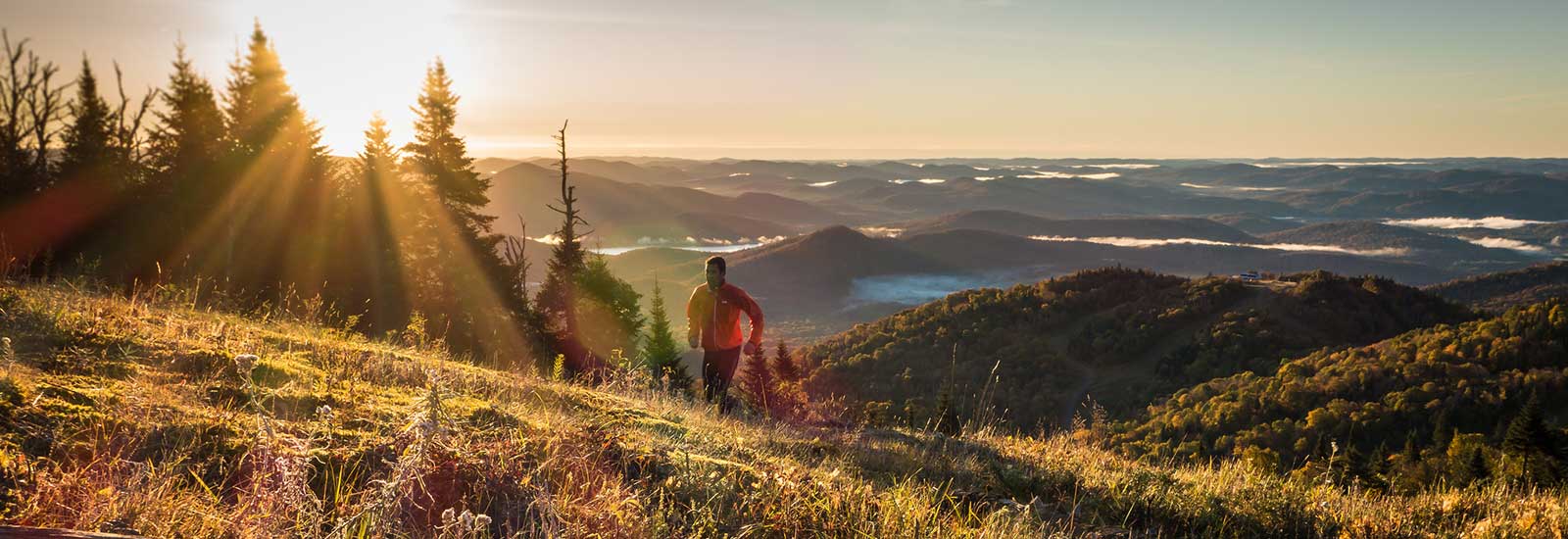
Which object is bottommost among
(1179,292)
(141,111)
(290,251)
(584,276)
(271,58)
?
(1179,292)

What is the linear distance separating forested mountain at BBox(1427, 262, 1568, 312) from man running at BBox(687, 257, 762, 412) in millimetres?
158583

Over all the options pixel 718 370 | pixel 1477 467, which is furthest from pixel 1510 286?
pixel 718 370

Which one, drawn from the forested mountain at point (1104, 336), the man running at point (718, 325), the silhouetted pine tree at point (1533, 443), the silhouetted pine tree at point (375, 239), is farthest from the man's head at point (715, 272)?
the forested mountain at point (1104, 336)

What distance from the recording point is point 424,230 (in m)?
33.8

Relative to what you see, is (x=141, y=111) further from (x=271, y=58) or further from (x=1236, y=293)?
(x=1236, y=293)

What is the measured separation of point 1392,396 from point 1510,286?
146 m

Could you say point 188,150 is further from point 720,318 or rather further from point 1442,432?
point 1442,432

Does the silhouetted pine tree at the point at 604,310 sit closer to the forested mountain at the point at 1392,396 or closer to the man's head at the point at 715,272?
the forested mountain at the point at 1392,396

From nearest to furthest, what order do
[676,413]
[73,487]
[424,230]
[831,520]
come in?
1. [73,487]
2. [831,520]
3. [676,413]
4. [424,230]

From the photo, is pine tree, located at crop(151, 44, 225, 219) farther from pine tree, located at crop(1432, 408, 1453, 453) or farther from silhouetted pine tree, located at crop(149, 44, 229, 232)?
pine tree, located at crop(1432, 408, 1453, 453)

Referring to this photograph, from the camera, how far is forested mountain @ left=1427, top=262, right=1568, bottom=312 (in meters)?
124

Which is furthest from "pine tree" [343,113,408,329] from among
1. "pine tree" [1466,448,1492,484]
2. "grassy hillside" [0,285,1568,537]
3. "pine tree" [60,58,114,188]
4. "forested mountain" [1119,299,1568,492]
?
"forested mountain" [1119,299,1568,492]

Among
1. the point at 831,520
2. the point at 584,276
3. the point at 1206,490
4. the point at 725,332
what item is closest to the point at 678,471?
the point at 831,520

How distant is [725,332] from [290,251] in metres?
24.5
